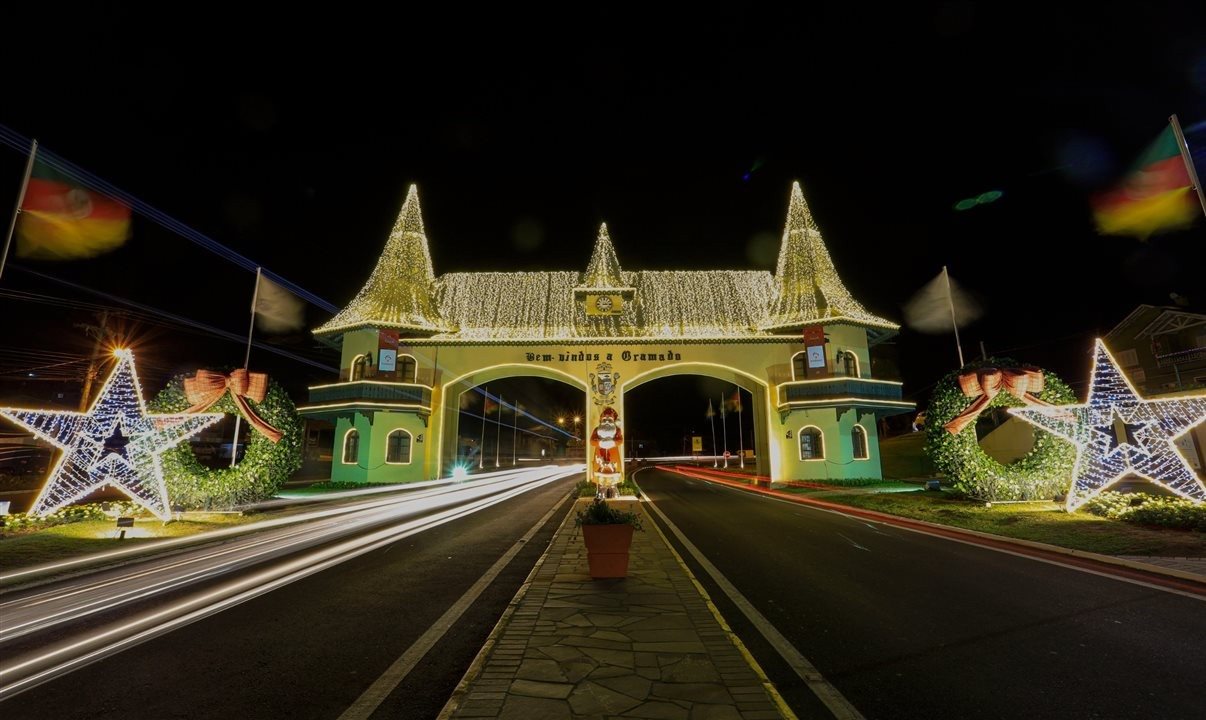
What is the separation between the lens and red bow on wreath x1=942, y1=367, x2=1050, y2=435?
12844 millimetres

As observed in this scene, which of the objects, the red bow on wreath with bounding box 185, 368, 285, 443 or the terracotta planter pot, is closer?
the terracotta planter pot

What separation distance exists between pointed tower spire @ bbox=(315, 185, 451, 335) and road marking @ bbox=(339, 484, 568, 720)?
890 inches

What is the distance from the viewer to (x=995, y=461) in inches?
537

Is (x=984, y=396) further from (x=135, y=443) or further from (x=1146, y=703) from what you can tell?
(x=135, y=443)

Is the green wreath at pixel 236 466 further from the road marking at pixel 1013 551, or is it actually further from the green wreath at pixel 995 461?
the green wreath at pixel 995 461

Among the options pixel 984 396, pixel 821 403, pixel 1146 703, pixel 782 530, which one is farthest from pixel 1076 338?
pixel 1146 703

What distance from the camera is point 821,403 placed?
25.5 meters

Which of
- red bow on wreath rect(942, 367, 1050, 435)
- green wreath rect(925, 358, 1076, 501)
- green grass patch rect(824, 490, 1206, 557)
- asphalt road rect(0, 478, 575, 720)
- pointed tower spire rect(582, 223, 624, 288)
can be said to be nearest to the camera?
asphalt road rect(0, 478, 575, 720)

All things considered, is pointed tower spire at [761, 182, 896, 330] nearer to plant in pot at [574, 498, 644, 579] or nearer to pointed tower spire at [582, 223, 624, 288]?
pointed tower spire at [582, 223, 624, 288]

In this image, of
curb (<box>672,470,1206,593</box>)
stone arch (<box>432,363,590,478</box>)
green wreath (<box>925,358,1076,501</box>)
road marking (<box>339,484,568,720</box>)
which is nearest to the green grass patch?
curb (<box>672,470,1206,593</box>)

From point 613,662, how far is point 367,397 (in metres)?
24.9

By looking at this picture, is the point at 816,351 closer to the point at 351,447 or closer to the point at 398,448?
the point at 398,448

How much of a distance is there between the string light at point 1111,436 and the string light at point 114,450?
2213 centimetres

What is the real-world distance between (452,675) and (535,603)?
159cm
